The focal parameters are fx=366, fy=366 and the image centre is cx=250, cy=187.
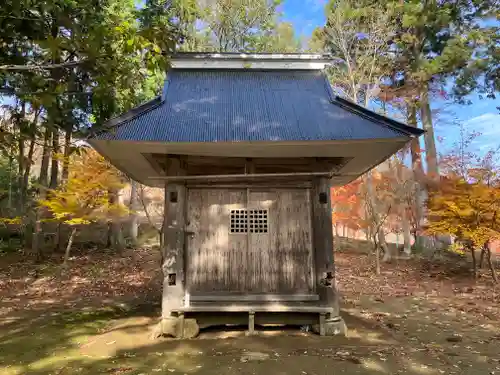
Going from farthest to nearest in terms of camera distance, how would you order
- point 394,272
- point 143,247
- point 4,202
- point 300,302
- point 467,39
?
point 4,202 → point 143,247 → point 467,39 → point 394,272 → point 300,302

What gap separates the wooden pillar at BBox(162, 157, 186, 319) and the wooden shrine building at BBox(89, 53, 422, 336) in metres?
0.02

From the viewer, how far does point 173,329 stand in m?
6.90

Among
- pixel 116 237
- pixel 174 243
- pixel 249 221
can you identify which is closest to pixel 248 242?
pixel 249 221

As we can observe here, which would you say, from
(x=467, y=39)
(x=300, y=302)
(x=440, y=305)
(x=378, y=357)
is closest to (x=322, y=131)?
(x=300, y=302)

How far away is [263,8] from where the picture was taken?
23844mm

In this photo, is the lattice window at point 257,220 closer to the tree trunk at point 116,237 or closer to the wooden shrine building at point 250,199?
the wooden shrine building at point 250,199

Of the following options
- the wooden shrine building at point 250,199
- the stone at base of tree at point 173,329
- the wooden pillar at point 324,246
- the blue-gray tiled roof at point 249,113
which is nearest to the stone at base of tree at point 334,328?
the wooden shrine building at point 250,199

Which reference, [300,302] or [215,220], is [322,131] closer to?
[215,220]

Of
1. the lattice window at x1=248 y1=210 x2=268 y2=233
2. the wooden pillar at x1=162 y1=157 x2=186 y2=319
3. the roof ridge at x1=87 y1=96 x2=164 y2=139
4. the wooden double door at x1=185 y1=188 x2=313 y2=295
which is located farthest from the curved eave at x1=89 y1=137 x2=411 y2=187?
the lattice window at x1=248 y1=210 x2=268 y2=233

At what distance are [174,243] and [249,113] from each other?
3056 mm

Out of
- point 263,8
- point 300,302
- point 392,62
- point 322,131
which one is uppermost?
point 263,8

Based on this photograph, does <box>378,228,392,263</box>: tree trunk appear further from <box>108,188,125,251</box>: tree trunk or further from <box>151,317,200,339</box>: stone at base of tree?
<box>108,188,125,251</box>: tree trunk

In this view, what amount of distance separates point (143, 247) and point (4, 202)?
31.1 feet

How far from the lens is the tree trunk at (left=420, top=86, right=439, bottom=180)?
1873 centimetres
